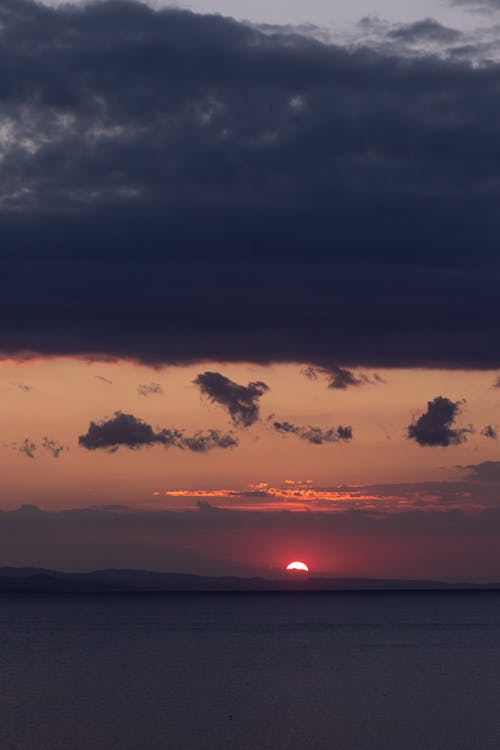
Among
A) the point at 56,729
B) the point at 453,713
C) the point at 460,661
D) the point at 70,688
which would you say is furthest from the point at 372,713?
the point at 460,661

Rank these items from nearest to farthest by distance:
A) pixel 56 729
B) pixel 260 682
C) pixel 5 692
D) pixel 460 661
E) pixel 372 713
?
pixel 56 729 → pixel 372 713 → pixel 5 692 → pixel 260 682 → pixel 460 661

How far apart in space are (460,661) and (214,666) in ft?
104

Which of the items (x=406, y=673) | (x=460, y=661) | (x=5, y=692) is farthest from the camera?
(x=460, y=661)

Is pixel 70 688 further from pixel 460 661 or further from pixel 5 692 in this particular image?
pixel 460 661

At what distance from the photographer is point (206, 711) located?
315 feet

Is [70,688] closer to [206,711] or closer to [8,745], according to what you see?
[206,711]

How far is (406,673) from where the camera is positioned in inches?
5133

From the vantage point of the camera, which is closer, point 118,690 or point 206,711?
point 206,711

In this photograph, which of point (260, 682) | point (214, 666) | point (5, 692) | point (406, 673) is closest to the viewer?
point (5, 692)

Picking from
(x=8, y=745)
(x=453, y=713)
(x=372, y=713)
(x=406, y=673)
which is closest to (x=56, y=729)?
(x=8, y=745)

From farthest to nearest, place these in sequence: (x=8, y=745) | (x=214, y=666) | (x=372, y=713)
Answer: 1. (x=214, y=666)
2. (x=372, y=713)
3. (x=8, y=745)

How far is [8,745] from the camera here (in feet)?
254

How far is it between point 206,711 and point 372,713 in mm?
13037

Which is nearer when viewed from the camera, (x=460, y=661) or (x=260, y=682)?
(x=260, y=682)
